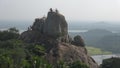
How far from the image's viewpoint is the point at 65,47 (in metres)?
67.1

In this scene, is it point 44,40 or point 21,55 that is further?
point 44,40

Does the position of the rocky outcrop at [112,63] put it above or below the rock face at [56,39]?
below

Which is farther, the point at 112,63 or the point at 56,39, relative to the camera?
the point at 56,39

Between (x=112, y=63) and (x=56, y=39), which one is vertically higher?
(x=56, y=39)

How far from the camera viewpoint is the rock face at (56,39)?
6556cm

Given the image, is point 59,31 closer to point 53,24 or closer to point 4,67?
point 53,24

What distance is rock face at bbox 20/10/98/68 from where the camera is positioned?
65562mm

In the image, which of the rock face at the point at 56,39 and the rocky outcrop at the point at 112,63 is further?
the rock face at the point at 56,39

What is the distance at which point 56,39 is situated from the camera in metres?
68.1

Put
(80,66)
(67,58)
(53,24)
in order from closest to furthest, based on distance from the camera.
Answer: (80,66) < (67,58) < (53,24)

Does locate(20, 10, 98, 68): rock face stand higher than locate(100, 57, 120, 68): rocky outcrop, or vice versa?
locate(20, 10, 98, 68): rock face

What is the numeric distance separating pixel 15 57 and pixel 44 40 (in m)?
Answer: 8.53

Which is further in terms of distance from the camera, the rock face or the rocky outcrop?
the rock face

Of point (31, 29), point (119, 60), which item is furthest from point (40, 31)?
point (119, 60)
